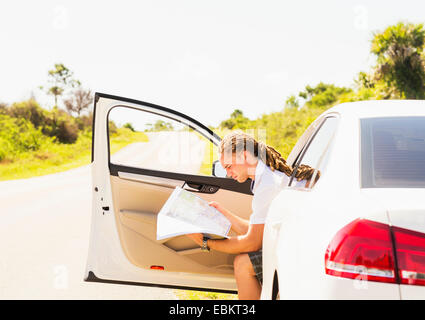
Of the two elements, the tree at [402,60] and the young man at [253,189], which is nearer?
the young man at [253,189]

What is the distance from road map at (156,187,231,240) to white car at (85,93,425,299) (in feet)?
1.19

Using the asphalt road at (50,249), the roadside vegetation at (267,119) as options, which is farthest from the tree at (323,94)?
the asphalt road at (50,249)

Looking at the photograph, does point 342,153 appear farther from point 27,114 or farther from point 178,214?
point 27,114

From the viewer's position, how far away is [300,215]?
2037 millimetres

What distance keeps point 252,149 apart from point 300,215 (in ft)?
3.85

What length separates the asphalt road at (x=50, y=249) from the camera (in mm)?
4832

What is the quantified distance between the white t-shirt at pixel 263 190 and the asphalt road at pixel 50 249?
94cm

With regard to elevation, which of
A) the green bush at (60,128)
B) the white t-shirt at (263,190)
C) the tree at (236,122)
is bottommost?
the white t-shirt at (263,190)

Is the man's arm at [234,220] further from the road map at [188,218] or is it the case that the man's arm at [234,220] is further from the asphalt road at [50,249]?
the asphalt road at [50,249]

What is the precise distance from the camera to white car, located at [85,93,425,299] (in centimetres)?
159

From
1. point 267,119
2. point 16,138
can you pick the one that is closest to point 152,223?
point 267,119

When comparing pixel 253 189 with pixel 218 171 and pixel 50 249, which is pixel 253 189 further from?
pixel 50 249

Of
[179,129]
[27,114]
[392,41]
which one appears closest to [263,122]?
[392,41]

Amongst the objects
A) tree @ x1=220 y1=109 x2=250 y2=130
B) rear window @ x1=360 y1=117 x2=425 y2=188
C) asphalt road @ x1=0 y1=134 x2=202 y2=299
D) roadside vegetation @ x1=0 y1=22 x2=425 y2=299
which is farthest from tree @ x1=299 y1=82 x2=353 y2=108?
rear window @ x1=360 y1=117 x2=425 y2=188
